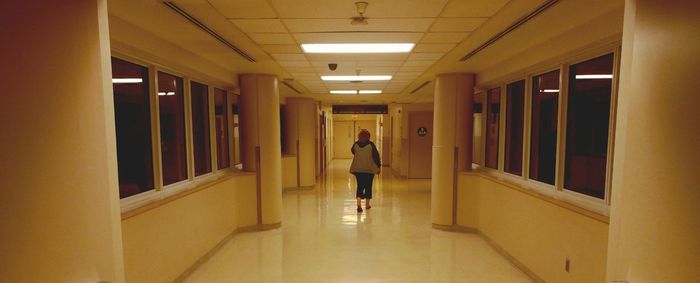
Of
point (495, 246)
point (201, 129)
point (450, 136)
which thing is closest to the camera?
point (495, 246)

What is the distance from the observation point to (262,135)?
5.34m

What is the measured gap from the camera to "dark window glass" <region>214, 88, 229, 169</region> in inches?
209

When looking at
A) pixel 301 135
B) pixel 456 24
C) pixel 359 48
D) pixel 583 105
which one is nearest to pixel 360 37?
pixel 359 48

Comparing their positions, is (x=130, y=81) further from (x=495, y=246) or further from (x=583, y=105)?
(x=495, y=246)

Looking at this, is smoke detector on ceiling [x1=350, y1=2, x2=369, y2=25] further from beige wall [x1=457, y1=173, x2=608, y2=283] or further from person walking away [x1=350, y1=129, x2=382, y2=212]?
person walking away [x1=350, y1=129, x2=382, y2=212]

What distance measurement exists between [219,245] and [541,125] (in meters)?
4.61

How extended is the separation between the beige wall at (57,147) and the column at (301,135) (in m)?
7.29

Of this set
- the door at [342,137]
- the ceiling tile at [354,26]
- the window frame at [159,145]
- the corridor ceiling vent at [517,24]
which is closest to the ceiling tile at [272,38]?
the ceiling tile at [354,26]

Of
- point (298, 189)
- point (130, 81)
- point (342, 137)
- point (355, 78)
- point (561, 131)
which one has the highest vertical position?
point (355, 78)

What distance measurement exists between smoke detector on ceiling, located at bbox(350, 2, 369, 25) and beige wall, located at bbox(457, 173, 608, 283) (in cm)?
252

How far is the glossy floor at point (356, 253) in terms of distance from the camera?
375cm

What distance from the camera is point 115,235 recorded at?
1339mm

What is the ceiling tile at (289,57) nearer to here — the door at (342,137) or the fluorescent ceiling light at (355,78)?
the fluorescent ceiling light at (355,78)

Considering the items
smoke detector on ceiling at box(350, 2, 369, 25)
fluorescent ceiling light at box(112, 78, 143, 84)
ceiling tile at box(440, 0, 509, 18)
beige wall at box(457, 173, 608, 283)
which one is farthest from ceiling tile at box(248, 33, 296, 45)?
beige wall at box(457, 173, 608, 283)
